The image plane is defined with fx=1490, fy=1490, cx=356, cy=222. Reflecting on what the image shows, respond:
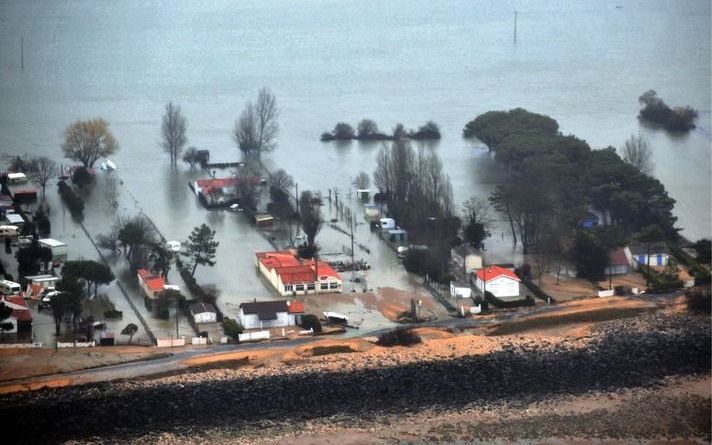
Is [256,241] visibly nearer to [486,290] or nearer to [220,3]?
[486,290]

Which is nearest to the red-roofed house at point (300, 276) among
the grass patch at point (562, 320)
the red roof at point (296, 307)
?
the red roof at point (296, 307)

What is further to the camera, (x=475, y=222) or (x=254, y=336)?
(x=475, y=222)

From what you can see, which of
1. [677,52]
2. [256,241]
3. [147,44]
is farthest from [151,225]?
[147,44]

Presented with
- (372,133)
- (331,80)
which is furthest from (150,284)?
(331,80)

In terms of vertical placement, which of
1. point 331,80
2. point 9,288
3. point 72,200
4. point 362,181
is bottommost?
point 9,288

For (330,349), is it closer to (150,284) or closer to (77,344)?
(77,344)

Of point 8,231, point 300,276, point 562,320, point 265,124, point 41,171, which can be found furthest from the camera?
point 265,124

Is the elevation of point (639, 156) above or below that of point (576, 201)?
above
